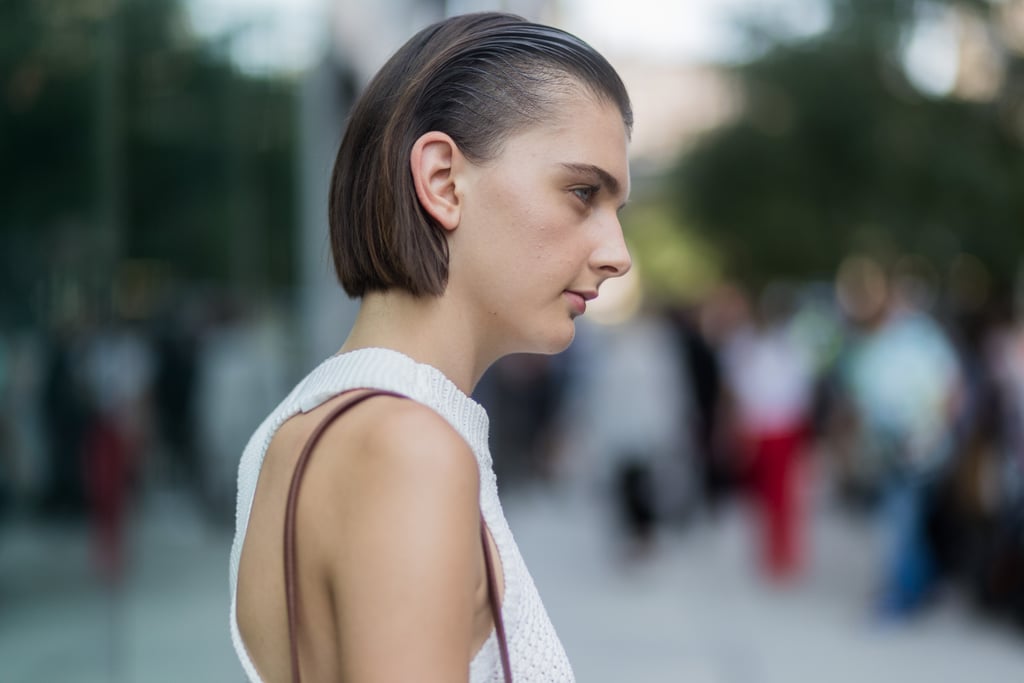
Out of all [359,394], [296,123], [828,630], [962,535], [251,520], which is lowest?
[828,630]

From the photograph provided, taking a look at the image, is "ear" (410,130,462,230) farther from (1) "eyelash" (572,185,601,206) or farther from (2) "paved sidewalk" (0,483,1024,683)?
(2) "paved sidewalk" (0,483,1024,683)

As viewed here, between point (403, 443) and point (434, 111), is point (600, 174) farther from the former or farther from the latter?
point (403, 443)

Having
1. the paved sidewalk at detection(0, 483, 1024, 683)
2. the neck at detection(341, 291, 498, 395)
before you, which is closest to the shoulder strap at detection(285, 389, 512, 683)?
the neck at detection(341, 291, 498, 395)

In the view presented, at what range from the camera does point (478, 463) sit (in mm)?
1220

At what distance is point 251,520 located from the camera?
135cm

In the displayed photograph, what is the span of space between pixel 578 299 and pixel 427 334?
17cm

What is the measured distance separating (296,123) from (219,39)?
82.9 inches

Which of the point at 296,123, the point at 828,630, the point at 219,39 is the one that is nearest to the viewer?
the point at 219,39

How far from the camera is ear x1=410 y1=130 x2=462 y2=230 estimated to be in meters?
1.30

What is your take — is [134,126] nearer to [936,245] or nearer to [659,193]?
[936,245]

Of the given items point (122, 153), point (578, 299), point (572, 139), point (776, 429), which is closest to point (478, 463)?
point (578, 299)

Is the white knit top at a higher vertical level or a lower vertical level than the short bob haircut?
lower

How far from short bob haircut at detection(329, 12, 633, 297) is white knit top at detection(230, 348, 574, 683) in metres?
0.10

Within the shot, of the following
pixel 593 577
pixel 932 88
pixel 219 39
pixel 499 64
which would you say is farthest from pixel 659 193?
pixel 499 64
